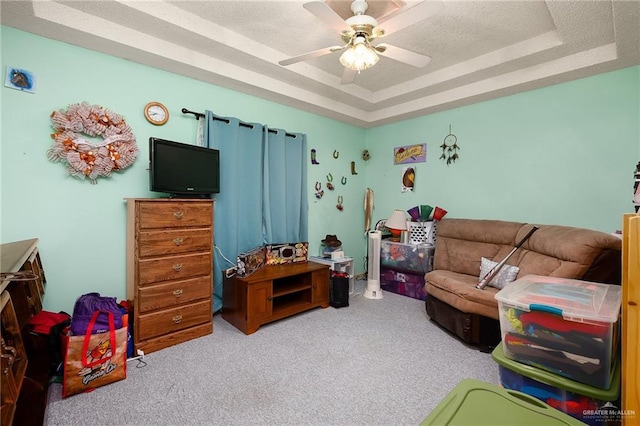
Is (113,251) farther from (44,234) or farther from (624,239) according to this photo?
(624,239)

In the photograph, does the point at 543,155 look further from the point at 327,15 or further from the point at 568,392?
the point at 327,15

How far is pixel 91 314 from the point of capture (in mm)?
1820

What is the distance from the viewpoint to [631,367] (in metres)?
0.88

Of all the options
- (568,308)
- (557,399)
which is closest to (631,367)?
(568,308)

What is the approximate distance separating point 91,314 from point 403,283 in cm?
310

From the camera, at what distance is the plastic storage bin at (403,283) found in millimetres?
3402

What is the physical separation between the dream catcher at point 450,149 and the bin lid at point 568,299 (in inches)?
89.0

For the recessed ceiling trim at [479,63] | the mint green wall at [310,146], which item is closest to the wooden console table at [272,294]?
the mint green wall at [310,146]

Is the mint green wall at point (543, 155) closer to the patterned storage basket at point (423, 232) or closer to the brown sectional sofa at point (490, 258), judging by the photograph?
the patterned storage basket at point (423, 232)

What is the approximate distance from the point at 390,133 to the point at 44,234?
396 centimetres

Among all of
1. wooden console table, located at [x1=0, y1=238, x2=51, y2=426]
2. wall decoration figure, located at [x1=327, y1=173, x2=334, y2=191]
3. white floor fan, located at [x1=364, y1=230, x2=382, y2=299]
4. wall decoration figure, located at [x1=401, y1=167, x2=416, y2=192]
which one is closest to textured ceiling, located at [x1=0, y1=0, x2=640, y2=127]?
wall decoration figure, located at [x1=401, y1=167, x2=416, y2=192]

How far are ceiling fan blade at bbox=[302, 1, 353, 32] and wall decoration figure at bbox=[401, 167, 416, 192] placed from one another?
241 cm

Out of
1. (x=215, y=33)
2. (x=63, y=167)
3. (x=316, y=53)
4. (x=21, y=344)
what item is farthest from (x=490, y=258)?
(x=63, y=167)

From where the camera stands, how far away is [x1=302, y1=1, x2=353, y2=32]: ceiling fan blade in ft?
5.00
